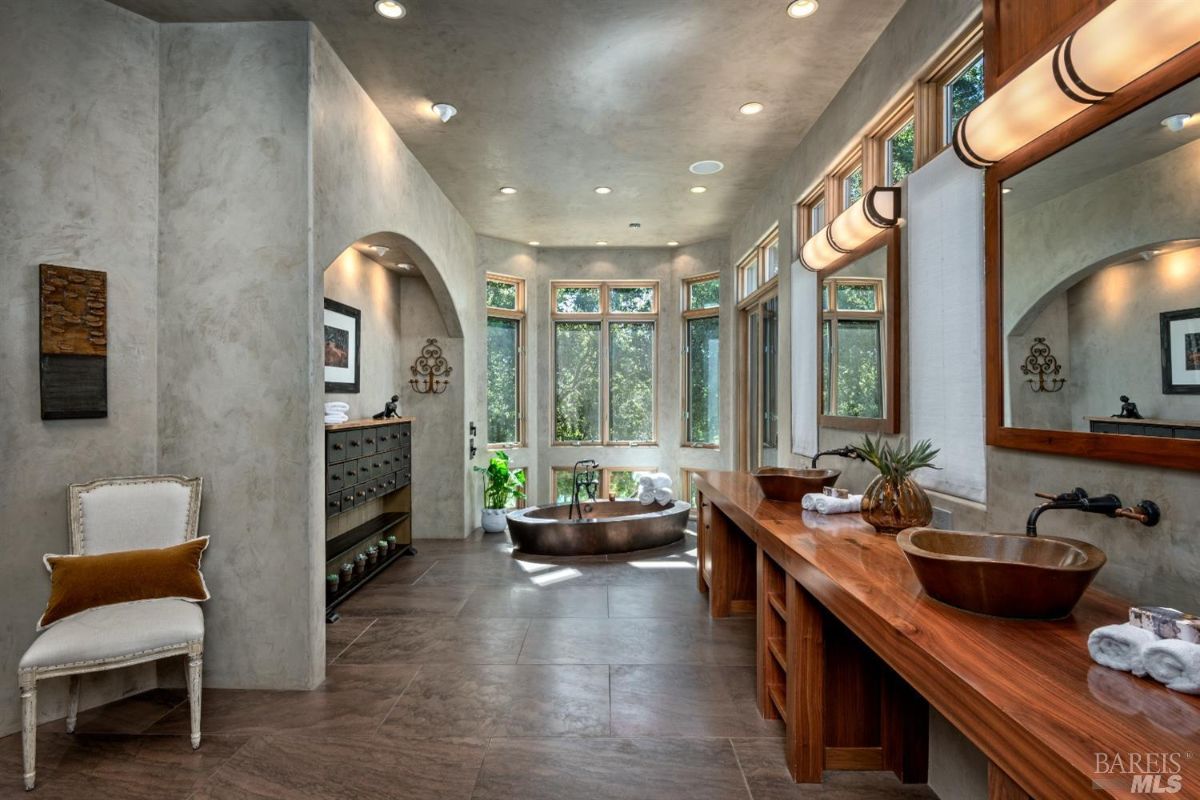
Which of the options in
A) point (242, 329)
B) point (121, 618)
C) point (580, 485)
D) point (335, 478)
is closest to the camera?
point (121, 618)

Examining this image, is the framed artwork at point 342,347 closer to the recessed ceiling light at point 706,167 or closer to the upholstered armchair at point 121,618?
the upholstered armchair at point 121,618

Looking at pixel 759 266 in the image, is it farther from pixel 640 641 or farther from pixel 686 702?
pixel 686 702

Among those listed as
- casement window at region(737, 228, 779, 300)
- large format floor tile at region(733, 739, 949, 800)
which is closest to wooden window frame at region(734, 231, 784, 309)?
casement window at region(737, 228, 779, 300)

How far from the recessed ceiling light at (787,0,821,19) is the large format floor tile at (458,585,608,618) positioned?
11.3ft

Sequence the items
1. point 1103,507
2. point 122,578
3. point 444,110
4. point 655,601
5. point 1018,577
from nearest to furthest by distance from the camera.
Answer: point 1018,577, point 1103,507, point 122,578, point 444,110, point 655,601

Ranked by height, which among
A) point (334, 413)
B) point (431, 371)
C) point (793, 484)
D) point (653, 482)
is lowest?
point (653, 482)

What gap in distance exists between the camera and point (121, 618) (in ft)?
7.83

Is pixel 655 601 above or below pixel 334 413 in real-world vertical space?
below

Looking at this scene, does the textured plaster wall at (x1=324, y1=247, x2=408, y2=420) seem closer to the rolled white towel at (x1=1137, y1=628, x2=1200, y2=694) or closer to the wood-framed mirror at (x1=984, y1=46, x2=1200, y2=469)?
the wood-framed mirror at (x1=984, y1=46, x2=1200, y2=469)

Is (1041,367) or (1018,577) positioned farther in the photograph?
(1041,367)

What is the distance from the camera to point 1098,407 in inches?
61.1

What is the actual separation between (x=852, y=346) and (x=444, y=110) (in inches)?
111

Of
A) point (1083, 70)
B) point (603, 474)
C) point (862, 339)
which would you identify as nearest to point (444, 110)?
point (862, 339)

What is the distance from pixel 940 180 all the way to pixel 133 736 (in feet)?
13.0
